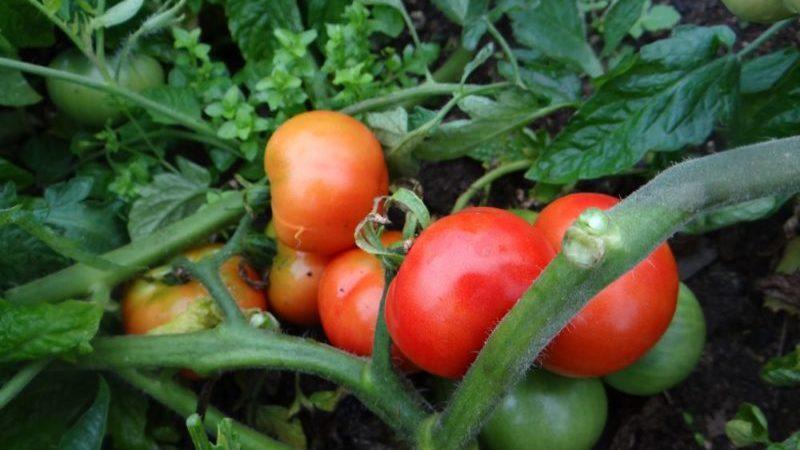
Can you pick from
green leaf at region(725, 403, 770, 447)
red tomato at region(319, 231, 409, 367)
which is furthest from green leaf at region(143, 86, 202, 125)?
green leaf at region(725, 403, 770, 447)

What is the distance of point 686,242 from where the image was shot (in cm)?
147

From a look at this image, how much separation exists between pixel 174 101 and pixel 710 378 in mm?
974

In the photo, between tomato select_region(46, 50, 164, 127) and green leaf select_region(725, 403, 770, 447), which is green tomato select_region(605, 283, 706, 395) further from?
tomato select_region(46, 50, 164, 127)

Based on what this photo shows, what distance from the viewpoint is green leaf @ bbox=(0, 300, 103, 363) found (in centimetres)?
112

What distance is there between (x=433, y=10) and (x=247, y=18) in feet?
1.33

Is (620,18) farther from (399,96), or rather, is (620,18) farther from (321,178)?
(321,178)

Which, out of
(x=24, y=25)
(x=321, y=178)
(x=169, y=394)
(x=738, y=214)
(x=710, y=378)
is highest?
(x=24, y=25)

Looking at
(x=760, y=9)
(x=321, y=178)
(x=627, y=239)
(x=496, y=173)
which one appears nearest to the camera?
(x=627, y=239)

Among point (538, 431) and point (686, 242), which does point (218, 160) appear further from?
point (686, 242)

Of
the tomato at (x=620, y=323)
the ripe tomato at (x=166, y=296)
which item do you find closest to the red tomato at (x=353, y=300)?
the ripe tomato at (x=166, y=296)

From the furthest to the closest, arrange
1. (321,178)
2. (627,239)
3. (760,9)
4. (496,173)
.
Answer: (496,173) < (321,178) < (760,9) < (627,239)

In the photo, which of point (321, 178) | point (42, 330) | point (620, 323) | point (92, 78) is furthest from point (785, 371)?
point (92, 78)

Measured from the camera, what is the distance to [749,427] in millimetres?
1141

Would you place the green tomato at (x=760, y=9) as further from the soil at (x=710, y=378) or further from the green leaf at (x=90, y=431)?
the green leaf at (x=90, y=431)
